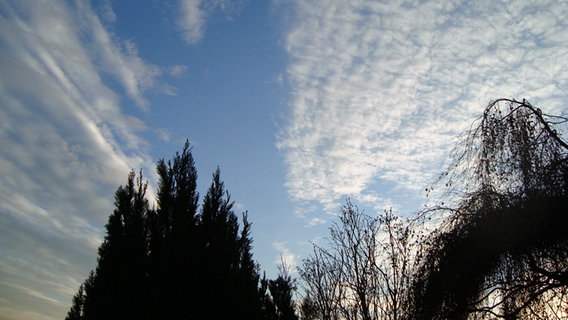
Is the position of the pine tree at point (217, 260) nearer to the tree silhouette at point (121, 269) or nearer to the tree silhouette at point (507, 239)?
the tree silhouette at point (121, 269)

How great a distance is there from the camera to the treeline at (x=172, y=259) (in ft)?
36.4

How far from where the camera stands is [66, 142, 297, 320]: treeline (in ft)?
36.4

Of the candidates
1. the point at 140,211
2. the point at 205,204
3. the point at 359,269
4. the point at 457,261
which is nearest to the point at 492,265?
the point at 457,261

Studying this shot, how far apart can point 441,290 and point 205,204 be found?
10180mm

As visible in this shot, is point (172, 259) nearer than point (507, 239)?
No

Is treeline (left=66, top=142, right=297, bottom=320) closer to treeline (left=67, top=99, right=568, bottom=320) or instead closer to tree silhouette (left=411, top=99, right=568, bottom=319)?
treeline (left=67, top=99, right=568, bottom=320)

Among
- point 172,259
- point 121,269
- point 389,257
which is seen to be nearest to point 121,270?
point 121,269

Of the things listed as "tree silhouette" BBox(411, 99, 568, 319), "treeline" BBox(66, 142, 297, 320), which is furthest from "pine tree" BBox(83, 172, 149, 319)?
"tree silhouette" BBox(411, 99, 568, 319)

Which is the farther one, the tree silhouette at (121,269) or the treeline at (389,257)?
the tree silhouette at (121,269)

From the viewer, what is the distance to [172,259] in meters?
11.3

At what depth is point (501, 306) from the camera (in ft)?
16.5

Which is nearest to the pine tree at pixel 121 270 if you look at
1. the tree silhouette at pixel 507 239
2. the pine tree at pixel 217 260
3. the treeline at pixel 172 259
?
the treeline at pixel 172 259

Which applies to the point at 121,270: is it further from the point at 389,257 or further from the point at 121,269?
the point at 389,257

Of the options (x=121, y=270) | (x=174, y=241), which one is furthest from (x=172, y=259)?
(x=121, y=270)
